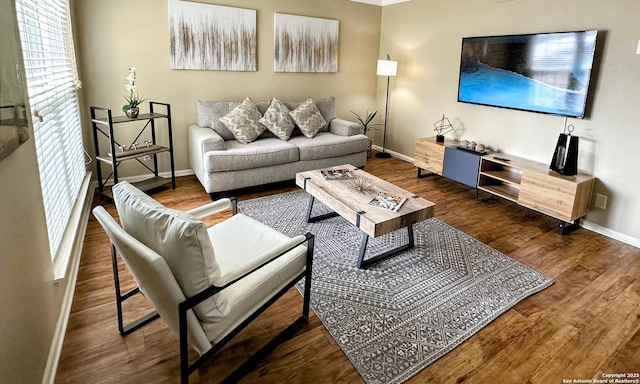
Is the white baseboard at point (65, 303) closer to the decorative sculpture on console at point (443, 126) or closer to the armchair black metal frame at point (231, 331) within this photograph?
the armchair black metal frame at point (231, 331)

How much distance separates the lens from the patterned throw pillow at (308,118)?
14.9 feet

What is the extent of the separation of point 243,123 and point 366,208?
7.01 ft

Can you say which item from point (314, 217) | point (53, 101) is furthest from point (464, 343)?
point (53, 101)

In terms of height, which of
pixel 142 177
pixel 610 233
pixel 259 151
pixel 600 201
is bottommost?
pixel 610 233

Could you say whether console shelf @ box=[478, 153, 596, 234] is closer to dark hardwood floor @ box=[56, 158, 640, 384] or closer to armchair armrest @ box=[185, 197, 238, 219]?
dark hardwood floor @ box=[56, 158, 640, 384]

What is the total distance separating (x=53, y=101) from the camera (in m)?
2.37

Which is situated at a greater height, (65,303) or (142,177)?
(142,177)

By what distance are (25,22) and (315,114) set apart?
3.11m

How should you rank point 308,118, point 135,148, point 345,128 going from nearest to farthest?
point 135,148, point 308,118, point 345,128

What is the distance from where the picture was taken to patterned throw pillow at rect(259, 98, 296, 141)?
14.4 feet

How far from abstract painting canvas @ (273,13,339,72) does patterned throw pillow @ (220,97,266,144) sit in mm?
932

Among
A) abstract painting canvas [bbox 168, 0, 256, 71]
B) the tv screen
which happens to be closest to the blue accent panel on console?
the tv screen

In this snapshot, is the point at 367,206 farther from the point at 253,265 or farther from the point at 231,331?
the point at 231,331

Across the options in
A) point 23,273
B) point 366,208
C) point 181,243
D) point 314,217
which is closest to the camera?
point 181,243
